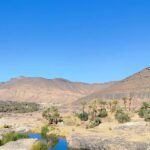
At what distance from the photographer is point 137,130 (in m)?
84.6

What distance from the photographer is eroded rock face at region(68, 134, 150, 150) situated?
67400 mm

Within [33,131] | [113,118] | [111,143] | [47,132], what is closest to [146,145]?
Answer: [111,143]

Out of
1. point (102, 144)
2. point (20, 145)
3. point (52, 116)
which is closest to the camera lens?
point (20, 145)

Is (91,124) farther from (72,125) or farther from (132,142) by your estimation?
(132,142)

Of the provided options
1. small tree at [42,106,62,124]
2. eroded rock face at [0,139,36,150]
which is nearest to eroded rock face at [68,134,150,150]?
eroded rock face at [0,139,36,150]

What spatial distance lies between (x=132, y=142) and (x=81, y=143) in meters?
14.5

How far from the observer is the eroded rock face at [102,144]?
6740 cm

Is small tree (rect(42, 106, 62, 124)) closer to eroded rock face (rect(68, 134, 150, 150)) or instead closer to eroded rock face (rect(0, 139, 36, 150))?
eroded rock face (rect(68, 134, 150, 150))

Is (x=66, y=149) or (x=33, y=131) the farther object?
(x=33, y=131)

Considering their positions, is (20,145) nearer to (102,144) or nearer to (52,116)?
(102,144)

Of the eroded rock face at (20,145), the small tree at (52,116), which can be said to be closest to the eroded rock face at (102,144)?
the eroded rock face at (20,145)

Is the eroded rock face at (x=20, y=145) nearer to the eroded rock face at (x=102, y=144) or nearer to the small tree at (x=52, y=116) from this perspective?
the eroded rock face at (x=102, y=144)

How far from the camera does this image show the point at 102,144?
2894 inches

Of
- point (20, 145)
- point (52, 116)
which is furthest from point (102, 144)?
point (52, 116)
